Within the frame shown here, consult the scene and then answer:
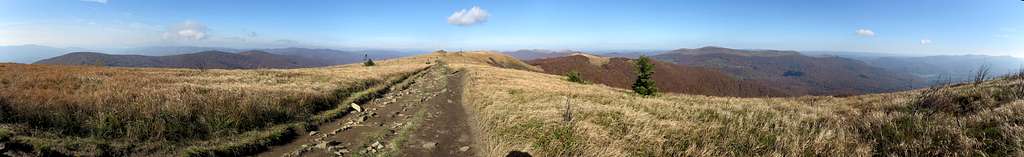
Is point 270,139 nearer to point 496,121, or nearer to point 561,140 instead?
point 496,121

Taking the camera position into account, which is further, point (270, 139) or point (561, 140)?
point (270, 139)

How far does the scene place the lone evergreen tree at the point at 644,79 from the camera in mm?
28553

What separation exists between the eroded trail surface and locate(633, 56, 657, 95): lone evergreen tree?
17485 millimetres

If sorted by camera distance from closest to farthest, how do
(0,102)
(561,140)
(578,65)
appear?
(561,140) → (0,102) → (578,65)

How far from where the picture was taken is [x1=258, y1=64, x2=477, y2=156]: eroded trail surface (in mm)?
8867

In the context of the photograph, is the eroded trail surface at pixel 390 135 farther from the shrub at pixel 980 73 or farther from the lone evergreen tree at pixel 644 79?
the shrub at pixel 980 73

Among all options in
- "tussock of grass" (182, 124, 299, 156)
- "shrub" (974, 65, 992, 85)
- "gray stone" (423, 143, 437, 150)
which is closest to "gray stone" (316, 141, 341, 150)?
"tussock of grass" (182, 124, 299, 156)

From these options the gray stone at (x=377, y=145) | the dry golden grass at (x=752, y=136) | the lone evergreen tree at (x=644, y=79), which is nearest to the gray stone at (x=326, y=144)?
the gray stone at (x=377, y=145)

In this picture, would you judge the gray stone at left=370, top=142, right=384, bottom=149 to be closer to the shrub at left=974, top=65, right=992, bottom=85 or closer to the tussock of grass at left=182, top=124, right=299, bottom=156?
the tussock of grass at left=182, top=124, right=299, bottom=156

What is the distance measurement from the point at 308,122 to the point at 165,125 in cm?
328

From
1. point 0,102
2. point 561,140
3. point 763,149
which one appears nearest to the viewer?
point 763,149

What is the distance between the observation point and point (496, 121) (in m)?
11.4

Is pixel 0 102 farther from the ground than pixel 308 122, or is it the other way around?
pixel 0 102

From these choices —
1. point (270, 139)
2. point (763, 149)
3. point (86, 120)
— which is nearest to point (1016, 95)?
point (763, 149)
